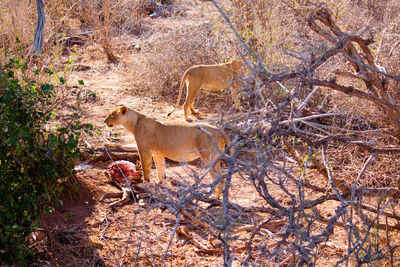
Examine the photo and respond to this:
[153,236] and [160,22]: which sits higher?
[160,22]

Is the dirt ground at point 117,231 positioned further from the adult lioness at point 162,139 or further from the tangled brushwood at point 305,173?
the adult lioness at point 162,139

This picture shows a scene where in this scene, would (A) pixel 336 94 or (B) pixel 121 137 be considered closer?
(A) pixel 336 94

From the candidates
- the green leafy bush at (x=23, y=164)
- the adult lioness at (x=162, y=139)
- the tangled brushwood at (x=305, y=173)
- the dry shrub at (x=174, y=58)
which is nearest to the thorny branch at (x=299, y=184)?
the tangled brushwood at (x=305, y=173)

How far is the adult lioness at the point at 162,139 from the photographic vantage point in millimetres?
5711

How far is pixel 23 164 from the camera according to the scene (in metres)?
3.95

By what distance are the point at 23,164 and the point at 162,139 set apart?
2335 mm

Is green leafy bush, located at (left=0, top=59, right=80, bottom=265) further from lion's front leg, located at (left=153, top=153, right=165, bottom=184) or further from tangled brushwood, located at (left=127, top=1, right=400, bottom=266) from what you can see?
lion's front leg, located at (left=153, top=153, right=165, bottom=184)

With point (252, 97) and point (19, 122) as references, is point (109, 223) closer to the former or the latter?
point (19, 122)

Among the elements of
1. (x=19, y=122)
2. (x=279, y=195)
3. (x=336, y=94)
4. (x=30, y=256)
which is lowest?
(x=279, y=195)

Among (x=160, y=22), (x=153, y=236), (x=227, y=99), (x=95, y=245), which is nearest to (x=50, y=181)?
(x=95, y=245)

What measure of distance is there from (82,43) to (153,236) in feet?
29.2

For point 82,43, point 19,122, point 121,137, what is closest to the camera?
point 19,122

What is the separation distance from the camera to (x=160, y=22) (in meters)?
13.4

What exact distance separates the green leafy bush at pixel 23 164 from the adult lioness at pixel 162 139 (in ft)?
6.34
